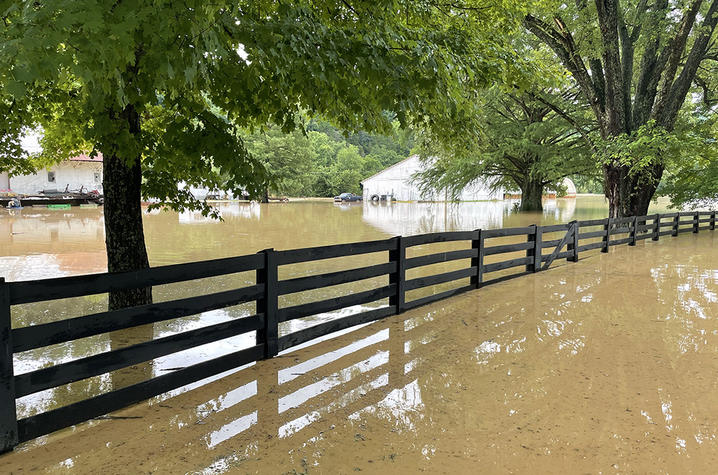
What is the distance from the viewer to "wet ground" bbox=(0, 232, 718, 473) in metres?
3.35

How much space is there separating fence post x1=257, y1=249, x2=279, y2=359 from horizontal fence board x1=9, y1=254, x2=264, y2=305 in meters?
0.10

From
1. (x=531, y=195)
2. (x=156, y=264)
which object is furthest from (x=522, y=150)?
(x=156, y=264)

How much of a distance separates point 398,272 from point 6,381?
489cm

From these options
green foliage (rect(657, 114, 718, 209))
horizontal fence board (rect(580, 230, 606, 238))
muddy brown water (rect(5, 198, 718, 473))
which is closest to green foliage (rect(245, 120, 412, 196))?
muddy brown water (rect(5, 198, 718, 473))

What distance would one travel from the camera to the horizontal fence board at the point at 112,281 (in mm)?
3533

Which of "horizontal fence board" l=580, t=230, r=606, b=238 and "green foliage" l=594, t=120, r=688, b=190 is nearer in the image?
"horizontal fence board" l=580, t=230, r=606, b=238

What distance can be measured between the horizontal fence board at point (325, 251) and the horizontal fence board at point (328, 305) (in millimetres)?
546

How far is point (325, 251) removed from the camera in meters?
6.16

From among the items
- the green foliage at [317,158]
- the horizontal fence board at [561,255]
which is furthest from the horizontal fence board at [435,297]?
the horizontal fence board at [561,255]

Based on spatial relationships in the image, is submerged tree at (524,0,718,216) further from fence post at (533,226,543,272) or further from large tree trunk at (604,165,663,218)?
fence post at (533,226,543,272)

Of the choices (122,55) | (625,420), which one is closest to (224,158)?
(122,55)

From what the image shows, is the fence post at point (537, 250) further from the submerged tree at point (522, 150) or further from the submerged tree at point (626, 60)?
the submerged tree at point (522, 150)

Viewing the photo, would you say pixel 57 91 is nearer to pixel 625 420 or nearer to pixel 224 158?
pixel 224 158

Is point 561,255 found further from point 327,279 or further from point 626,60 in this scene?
point 626,60
